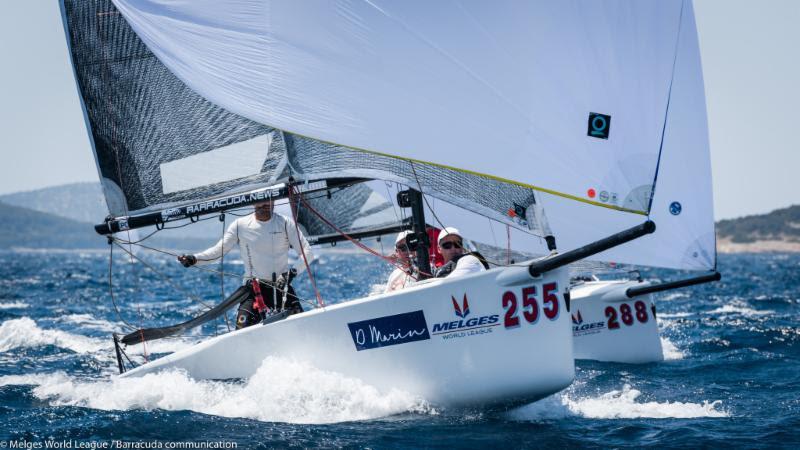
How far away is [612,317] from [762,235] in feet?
444

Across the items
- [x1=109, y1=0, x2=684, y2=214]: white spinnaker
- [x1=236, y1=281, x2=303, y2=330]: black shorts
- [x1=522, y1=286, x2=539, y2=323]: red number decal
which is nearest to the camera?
[x1=109, y1=0, x2=684, y2=214]: white spinnaker

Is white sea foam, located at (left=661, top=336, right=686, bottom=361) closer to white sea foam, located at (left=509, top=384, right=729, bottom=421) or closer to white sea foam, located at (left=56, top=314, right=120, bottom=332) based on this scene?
white sea foam, located at (left=509, top=384, right=729, bottom=421)

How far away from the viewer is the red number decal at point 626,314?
31.0ft

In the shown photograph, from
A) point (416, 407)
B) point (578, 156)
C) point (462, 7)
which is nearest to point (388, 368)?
point (416, 407)

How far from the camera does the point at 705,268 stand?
730cm

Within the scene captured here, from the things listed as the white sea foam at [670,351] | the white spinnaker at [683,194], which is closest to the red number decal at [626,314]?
the white sea foam at [670,351]

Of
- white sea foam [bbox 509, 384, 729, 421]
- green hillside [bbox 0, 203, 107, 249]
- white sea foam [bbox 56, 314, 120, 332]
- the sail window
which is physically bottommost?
white sea foam [bbox 509, 384, 729, 421]

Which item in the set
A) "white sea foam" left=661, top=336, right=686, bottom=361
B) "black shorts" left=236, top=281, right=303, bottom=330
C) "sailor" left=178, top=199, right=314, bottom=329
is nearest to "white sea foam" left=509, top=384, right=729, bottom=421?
"sailor" left=178, top=199, right=314, bottom=329

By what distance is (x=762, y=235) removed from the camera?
436 ft

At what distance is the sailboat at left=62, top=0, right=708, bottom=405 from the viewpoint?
5.38 m

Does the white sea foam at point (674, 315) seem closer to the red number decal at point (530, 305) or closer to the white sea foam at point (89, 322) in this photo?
the white sea foam at point (89, 322)

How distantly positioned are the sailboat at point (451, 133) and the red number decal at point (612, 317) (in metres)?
3.49

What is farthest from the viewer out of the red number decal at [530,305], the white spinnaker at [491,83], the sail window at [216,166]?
the sail window at [216,166]

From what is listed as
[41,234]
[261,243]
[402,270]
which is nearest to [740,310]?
[402,270]
